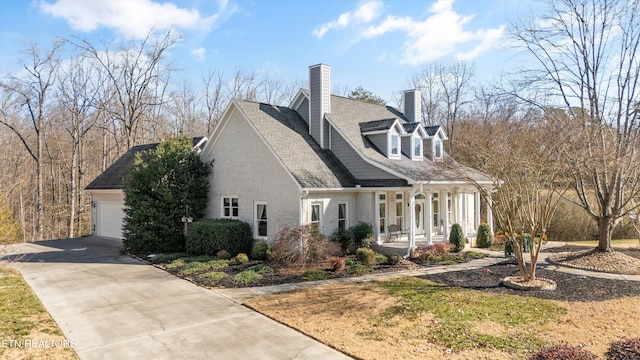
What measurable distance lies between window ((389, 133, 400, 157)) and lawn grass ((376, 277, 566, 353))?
916 centimetres

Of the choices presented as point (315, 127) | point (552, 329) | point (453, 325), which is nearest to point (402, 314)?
point (453, 325)

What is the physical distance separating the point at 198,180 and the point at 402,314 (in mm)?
13682

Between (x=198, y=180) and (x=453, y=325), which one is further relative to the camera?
(x=198, y=180)

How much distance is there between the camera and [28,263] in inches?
655

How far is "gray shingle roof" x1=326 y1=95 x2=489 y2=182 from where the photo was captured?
1833 centimetres

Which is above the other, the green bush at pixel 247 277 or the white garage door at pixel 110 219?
the white garage door at pixel 110 219

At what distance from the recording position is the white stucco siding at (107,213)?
24.0 metres

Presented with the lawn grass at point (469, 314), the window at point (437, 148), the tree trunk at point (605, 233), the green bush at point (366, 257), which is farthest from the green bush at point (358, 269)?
the window at point (437, 148)

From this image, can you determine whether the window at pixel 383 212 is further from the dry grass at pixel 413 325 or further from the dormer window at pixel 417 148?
the dry grass at pixel 413 325

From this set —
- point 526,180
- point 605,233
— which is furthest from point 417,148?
point 526,180

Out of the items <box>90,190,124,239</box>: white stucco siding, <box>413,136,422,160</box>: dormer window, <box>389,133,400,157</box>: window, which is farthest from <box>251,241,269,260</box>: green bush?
<box>90,190,124,239</box>: white stucco siding

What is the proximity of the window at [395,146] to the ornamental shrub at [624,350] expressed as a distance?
1374cm

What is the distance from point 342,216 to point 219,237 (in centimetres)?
554

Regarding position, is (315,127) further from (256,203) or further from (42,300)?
(42,300)
